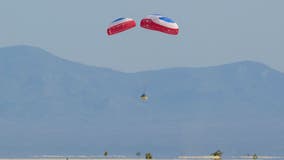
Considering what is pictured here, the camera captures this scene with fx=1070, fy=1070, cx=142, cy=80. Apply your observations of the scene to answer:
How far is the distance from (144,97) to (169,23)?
20.7 ft

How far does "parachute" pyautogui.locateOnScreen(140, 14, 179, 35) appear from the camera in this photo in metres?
86.4

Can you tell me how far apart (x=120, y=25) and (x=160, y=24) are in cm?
324

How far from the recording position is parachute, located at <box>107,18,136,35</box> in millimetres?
86312

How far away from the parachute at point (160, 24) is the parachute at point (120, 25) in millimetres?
1190

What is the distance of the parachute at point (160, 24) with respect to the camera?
86375mm

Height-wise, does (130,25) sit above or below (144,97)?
above

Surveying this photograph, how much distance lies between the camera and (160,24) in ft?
285

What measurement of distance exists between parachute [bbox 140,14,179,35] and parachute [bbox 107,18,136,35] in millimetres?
1190

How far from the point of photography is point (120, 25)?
86.7 m

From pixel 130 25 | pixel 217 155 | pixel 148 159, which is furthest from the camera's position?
pixel 217 155

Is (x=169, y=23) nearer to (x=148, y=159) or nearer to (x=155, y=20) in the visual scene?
(x=155, y=20)

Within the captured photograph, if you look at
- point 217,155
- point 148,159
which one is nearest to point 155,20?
point 148,159

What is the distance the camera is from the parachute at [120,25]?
283 feet

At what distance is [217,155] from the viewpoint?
114 m
